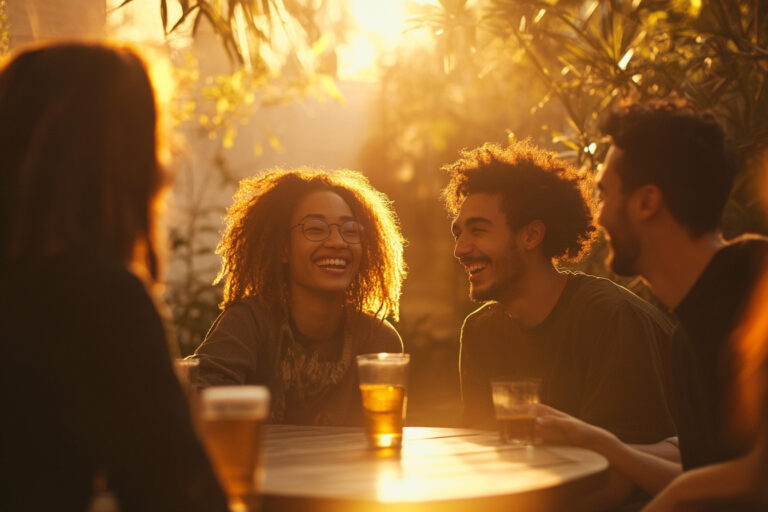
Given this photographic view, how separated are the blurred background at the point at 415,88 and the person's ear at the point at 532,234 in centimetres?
52

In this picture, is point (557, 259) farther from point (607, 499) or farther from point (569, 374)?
point (607, 499)

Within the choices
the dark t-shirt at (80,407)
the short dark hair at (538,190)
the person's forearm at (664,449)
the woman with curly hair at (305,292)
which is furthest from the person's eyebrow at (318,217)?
the dark t-shirt at (80,407)

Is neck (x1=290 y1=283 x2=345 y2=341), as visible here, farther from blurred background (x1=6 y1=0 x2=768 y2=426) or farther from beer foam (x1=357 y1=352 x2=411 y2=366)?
beer foam (x1=357 y1=352 x2=411 y2=366)

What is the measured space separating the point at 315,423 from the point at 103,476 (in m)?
1.94

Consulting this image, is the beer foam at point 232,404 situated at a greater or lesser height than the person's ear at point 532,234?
lesser

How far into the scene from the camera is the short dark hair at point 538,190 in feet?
10.6

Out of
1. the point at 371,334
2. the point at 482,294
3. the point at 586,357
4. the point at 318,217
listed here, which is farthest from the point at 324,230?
the point at 586,357

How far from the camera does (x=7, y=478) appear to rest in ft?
3.60

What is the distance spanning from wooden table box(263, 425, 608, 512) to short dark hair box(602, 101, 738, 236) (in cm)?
63

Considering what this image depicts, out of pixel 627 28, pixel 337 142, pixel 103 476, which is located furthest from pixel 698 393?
pixel 337 142

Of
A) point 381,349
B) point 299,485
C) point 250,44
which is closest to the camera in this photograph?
point 299,485

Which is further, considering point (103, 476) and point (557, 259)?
point (557, 259)

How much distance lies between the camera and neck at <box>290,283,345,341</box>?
321 cm

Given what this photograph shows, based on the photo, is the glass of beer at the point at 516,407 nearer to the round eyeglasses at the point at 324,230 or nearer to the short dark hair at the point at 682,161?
the short dark hair at the point at 682,161
